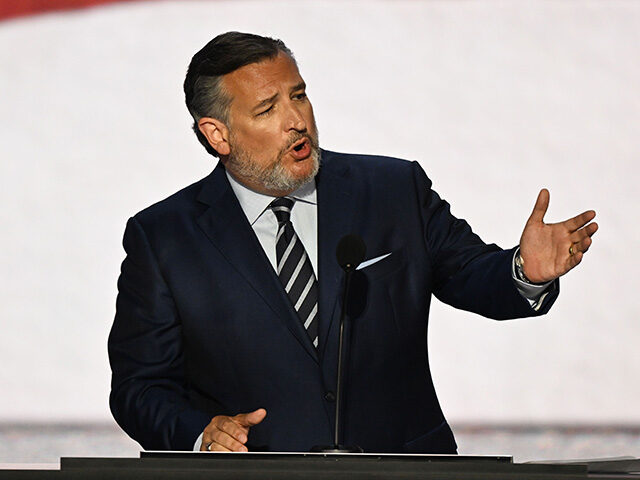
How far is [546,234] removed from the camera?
2.11 meters

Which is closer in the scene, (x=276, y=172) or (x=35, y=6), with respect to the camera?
(x=276, y=172)

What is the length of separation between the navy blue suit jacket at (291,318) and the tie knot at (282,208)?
0.07m

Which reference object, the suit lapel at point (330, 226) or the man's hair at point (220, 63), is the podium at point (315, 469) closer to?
the suit lapel at point (330, 226)

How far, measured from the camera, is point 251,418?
1.92 m

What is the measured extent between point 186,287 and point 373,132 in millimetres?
1797

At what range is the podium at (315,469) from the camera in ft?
5.08

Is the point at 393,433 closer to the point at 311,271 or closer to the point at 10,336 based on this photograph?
the point at 311,271

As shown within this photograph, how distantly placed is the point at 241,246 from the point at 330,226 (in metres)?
0.20

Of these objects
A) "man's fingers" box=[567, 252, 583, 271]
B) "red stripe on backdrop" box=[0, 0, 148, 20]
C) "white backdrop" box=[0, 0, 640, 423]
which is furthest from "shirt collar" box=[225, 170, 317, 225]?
"red stripe on backdrop" box=[0, 0, 148, 20]

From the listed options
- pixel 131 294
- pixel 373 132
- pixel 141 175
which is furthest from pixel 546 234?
pixel 141 175

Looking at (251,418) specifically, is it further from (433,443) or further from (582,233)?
(582,233)

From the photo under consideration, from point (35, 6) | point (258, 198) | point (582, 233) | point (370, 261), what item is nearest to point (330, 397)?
point (370, 261)


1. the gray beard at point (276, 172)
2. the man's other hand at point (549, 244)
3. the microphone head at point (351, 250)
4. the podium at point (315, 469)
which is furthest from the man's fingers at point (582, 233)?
the gray beard at point (276, 172)

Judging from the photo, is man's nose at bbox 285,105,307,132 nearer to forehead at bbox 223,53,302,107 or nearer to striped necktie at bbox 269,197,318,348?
forehead at bbox 223,53,302,107
